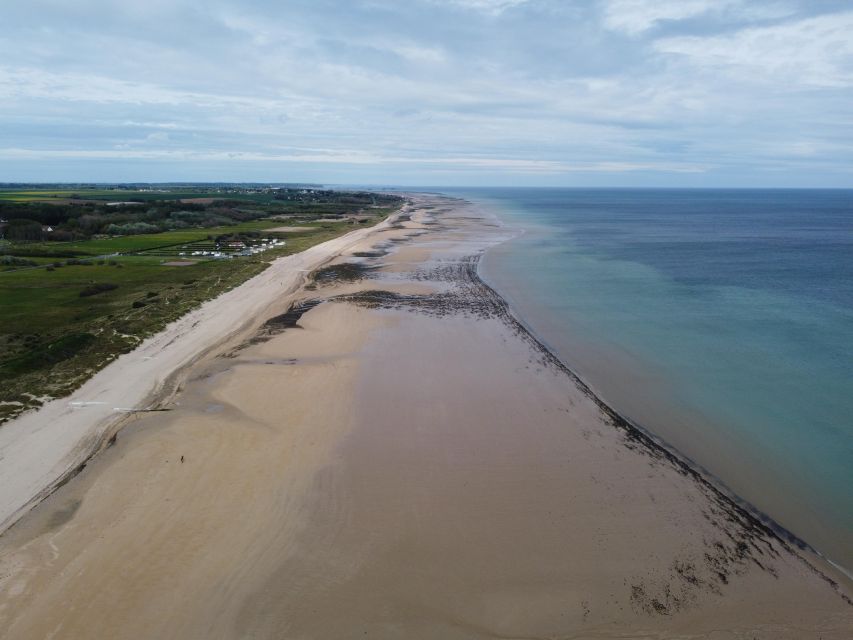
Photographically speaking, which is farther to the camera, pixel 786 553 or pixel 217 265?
pixel 217 265

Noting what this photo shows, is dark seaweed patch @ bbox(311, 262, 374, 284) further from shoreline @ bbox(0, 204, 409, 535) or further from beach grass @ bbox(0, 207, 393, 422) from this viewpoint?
shoreline @ bbox(0, 204, 409, 535)

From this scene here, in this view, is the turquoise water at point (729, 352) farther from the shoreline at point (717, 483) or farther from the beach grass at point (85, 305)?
the beach grass at point (85, 305)

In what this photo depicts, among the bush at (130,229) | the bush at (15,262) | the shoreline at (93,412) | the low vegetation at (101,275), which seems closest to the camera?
the shoreline at (93,412)

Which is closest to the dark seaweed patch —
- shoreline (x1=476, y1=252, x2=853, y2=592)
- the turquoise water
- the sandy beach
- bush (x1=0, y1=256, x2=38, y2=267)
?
the turquoise water

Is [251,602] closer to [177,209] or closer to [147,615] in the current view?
[147,615]

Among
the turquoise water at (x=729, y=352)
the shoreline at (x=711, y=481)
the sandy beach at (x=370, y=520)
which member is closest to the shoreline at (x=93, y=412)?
the sandy beach at (x=370, y=520)

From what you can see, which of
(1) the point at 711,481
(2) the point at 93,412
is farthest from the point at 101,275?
(1) the point at 711,481

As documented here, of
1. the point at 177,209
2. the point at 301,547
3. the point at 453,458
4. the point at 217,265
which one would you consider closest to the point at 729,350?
the point at 453,458
